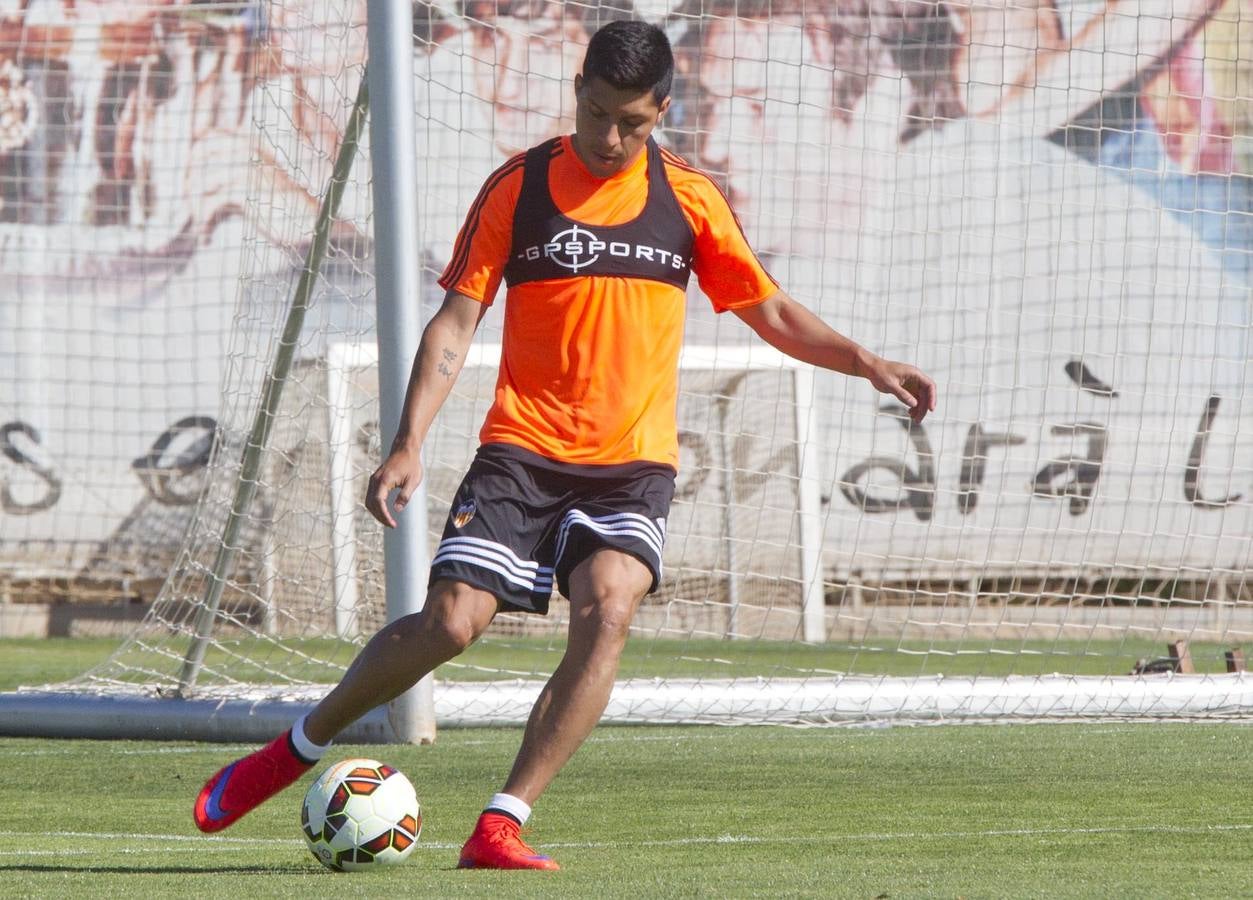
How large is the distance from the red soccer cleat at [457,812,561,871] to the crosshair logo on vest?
50.1 inches

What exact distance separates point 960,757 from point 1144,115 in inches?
259

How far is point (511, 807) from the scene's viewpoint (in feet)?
13.4

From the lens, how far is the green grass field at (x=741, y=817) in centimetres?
382

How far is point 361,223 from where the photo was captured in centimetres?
849

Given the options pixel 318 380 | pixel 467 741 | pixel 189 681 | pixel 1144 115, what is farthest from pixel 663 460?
pixel 1144 115

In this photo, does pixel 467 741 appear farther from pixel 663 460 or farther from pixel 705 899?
pixel 705 899

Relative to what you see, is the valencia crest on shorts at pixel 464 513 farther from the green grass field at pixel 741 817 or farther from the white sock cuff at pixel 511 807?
the green grass field at pixel 741 817

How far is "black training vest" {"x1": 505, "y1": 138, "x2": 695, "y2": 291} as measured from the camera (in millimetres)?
4441

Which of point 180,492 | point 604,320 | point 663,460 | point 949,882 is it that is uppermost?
point 604,320

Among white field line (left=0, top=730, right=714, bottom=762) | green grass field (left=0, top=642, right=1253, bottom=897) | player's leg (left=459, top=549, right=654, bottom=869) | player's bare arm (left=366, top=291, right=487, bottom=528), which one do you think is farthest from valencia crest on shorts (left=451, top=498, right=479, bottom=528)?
white field line (left=0, top=730, right=714, bottom=762)

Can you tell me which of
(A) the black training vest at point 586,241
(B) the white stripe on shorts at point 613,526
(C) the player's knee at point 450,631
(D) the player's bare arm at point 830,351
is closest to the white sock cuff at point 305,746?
(C) the player's knee at point 450,631

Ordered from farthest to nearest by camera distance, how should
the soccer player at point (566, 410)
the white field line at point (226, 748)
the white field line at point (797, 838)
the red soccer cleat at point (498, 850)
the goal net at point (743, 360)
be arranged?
the goal net at point (743, 360) → the white field line at point (226, 748) → the white field line at point (797, 838) → the soccer player at point (566, 410) → the red soccer cleat at point (498, 850)

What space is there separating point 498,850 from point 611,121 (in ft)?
5.33

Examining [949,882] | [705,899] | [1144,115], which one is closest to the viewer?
[705,899]
